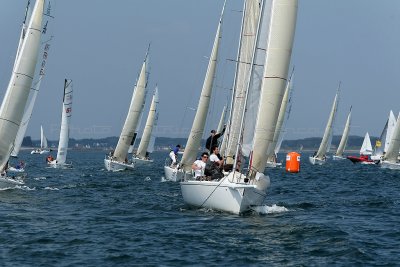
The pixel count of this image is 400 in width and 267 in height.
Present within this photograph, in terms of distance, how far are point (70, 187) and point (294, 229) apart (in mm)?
18457

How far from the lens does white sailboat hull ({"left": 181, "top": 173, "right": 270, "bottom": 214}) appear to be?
22359 mm

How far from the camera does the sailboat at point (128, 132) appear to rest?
5853 cm

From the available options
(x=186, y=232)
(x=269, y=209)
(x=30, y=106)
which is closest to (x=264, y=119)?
(x=269, y=209)

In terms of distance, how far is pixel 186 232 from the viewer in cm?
1961

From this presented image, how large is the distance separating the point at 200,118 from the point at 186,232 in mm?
23361

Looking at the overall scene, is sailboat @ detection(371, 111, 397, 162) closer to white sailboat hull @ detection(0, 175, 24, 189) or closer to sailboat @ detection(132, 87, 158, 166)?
sailboat @ detection(132, 87, 158, 166)

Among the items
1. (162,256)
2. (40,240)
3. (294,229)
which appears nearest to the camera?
(162,256)

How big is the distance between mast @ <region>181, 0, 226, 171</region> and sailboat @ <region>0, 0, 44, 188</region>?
1279 centimetres

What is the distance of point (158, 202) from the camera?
2825 centimetres

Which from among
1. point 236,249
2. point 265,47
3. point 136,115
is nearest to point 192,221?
point 236,249

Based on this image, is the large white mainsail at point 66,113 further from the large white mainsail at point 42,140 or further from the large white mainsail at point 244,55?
the large white mainsail at point 42,140

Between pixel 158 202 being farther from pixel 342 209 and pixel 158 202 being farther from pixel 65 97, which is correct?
pixel 65 97

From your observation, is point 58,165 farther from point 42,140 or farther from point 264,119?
point 42,140

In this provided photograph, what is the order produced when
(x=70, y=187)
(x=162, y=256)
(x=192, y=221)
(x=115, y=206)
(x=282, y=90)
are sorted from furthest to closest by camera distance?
(x=70, y=187) → (x=115, y=206) → (x=282, y=90) → (x=192, y=221) → (x=162, y=256)
